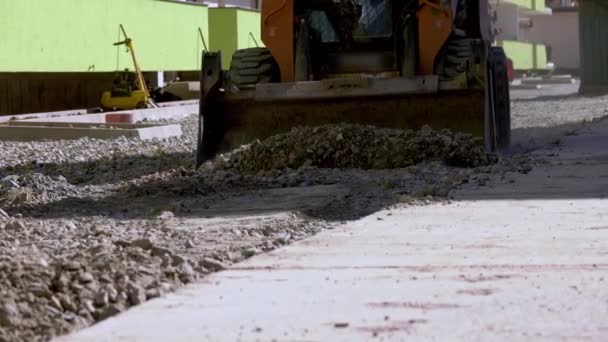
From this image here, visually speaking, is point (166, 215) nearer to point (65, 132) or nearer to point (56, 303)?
point (56, 303)

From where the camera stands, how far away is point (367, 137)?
12.8m

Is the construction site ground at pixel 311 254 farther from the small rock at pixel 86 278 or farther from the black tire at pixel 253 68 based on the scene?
the black tire at pixel 253 68

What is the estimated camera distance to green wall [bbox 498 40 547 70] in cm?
6097

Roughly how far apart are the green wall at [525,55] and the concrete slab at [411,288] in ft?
163

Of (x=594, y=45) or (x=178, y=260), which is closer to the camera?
(x=178, y=260)

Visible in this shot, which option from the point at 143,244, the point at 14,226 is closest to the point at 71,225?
the point at 14,226

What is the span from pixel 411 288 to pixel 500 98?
914 centimetres

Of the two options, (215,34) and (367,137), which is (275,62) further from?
(215,34)

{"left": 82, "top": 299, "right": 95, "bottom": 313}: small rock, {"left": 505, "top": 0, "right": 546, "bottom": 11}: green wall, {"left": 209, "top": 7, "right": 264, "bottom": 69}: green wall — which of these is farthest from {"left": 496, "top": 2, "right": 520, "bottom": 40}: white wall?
{"left": 82, "top": 299, "right": 95, "bottom": 313}: small rock

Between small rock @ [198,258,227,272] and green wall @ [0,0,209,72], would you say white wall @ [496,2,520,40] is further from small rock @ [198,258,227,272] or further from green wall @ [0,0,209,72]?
small rock @ [198,258,227,272]

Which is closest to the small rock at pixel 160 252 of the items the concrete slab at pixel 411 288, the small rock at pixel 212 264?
the small rock at pixel 212 264

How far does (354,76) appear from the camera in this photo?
13.9 m

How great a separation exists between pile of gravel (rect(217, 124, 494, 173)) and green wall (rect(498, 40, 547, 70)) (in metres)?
45.4

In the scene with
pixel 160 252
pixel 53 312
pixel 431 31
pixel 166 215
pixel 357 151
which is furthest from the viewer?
pixel 431 31
